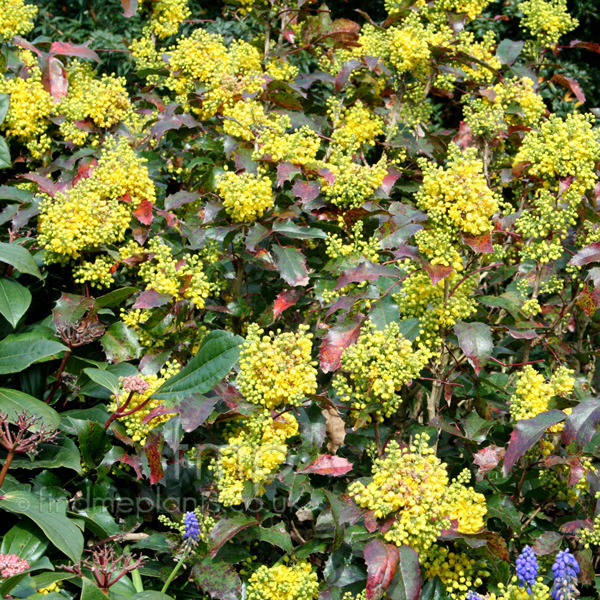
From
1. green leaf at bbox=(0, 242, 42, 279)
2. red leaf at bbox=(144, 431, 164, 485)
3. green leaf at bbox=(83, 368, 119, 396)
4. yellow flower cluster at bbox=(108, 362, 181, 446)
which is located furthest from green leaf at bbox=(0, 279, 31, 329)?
red leaf at bbox=(144, 431, 164, 485)

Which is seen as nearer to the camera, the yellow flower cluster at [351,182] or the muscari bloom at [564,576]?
the muscari bloom at [564,576]

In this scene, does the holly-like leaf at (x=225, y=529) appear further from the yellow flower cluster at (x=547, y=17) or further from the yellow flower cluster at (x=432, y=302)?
the yellow flower cluster at (x=547, y=17)

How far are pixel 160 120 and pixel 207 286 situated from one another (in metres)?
0.92

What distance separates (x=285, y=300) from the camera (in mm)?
2422

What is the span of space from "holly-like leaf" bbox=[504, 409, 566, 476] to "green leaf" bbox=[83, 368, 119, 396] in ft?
3.63

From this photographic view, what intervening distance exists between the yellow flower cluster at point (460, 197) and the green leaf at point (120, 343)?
1.04 m

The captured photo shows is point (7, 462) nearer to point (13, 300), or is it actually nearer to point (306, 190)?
point (13, 300)

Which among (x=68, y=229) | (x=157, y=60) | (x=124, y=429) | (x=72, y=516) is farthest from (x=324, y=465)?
(x=157, y=60)

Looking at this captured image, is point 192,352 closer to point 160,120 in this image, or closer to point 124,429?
point 124,429

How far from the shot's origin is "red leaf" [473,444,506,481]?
2.05 metres

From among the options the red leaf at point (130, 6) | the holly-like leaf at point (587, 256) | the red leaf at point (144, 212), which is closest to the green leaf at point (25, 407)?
the red leaf at point (144, 212)

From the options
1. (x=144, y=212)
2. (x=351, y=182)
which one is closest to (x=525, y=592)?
(x=351, y=182)

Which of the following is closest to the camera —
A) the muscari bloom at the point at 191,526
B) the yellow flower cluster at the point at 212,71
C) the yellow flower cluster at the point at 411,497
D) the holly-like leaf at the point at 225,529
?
the yellow flower cluster at the point at 411,497

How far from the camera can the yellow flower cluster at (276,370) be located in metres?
1.91
